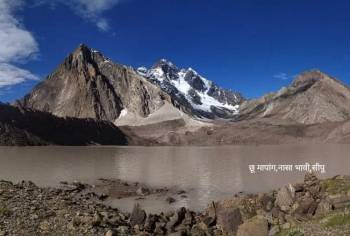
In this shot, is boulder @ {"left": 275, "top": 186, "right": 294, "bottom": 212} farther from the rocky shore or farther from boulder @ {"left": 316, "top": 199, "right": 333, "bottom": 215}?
boulder @ {"left": 316, "top": 199, "right": 333, "bottom": 215}

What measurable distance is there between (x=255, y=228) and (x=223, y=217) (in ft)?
17.7

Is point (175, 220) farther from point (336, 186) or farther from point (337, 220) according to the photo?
point (337, 220)

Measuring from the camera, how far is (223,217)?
3175cm

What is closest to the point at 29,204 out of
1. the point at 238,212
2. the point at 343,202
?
the point at 238,212

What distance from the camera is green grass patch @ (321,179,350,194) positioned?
32438 mm

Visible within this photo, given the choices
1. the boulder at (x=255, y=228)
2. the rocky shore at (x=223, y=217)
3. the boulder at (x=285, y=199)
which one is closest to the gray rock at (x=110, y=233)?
the rocky shore at (x=223, y=217)

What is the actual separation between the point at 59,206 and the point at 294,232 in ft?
58.4

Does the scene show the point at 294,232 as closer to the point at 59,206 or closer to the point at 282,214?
the point at 282,214

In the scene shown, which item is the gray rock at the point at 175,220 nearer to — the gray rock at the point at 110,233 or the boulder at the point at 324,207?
the gray rock at the point at 110,233

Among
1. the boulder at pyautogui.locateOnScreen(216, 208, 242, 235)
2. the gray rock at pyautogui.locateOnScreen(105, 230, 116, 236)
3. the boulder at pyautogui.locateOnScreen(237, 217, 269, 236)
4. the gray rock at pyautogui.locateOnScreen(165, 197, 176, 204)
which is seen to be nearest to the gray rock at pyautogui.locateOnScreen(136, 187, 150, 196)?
the gray rock at pyautogui.locateOnScreen(165, 197, 176, 204)

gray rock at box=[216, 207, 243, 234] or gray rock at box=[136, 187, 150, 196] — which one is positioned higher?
gray rock at box=[136, 187, 150, 196]

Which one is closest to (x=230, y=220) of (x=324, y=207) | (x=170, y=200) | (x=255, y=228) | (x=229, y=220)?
(x=229, y=220)

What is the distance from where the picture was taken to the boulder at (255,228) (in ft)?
86.3

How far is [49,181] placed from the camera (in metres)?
69.8
